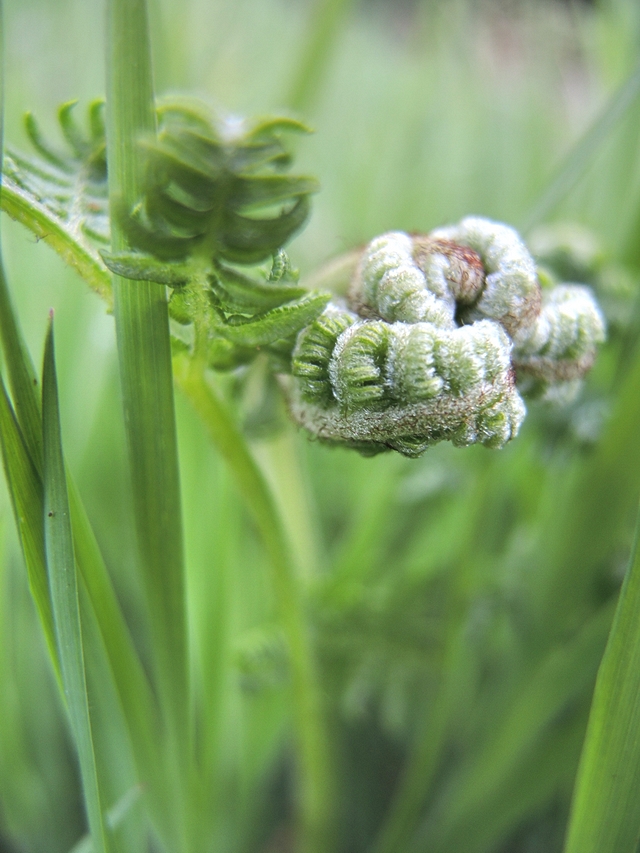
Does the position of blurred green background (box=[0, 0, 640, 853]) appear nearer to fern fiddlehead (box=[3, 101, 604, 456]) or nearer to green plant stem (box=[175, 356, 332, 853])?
green plant stem (box=[175, 356, 332, 853])

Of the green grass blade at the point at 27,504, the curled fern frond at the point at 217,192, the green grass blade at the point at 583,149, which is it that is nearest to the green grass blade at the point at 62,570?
the green grass blade at the point at 27,504

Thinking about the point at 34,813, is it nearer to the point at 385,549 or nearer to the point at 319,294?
the point at 385,549

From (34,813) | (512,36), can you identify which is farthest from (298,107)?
(512,36)

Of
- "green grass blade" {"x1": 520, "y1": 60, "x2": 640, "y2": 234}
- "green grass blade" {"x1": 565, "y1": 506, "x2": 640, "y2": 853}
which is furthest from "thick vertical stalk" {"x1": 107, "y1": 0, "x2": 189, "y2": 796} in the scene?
"green grass blade" {"x1": 520, "y1": 60, "x2": 640, "y2": 234}

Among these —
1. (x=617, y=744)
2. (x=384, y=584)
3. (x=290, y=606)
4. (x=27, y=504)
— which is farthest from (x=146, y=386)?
(x=384, y=584)

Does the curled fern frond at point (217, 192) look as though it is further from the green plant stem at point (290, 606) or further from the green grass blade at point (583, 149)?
the green grass blade at point (583, 149)

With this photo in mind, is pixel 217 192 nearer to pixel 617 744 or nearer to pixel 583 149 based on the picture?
pixel 617 744
